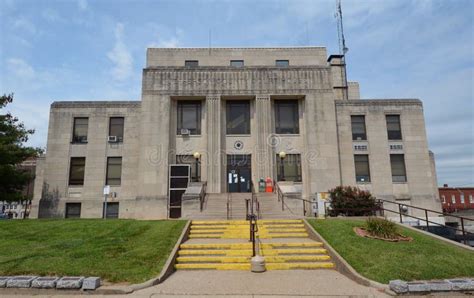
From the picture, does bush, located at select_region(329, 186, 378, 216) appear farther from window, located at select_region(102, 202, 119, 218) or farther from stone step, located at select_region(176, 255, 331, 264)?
window, located at select_region(102, 202, 119, 218)

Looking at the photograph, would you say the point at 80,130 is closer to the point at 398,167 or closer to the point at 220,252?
the point at 220,252

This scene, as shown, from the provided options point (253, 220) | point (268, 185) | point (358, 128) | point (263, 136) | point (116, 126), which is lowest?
point (253, 220)

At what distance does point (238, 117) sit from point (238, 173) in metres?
4.87

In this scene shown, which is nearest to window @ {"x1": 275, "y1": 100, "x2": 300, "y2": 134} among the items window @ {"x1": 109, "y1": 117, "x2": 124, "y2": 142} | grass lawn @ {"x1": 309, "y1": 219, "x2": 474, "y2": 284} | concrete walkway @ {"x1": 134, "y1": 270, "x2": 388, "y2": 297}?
window @ {"x1": 109, "y1": 117, "x2": 124, "y2": 142}

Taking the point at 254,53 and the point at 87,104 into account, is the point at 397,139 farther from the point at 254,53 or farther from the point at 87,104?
the point at 87,104

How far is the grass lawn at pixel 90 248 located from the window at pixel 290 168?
13.2m

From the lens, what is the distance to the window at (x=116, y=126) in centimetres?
2728

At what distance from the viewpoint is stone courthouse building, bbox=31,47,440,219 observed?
84.5 ft

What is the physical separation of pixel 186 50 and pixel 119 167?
13.2 metres

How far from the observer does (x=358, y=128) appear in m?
27.7

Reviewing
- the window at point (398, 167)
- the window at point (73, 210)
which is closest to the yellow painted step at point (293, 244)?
the window at point (398, 167)

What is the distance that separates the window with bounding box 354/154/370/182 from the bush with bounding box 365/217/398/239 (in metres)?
15.1

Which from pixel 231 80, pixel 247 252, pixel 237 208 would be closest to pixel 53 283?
pixel 247 252

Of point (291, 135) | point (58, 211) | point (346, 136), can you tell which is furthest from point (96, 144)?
point (346, 136)
